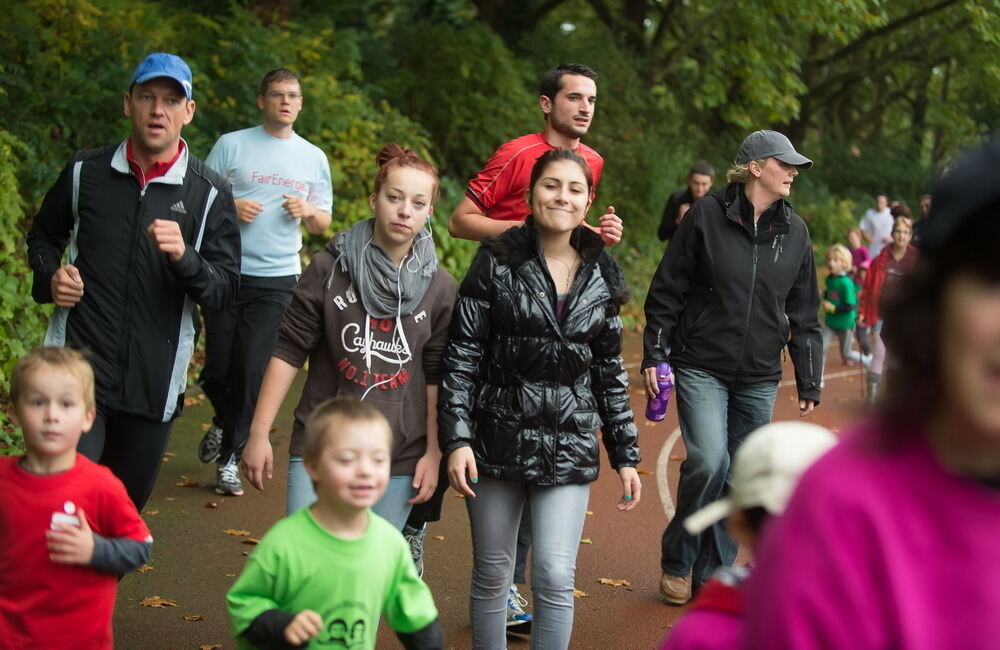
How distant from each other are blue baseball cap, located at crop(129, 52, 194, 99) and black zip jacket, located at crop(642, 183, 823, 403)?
2632mm

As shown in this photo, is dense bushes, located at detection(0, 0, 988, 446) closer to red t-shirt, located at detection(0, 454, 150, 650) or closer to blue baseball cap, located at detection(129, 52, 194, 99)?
blue baseball cap, located at detection(129, 52, 194, 99)

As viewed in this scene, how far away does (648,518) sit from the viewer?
29.3ft

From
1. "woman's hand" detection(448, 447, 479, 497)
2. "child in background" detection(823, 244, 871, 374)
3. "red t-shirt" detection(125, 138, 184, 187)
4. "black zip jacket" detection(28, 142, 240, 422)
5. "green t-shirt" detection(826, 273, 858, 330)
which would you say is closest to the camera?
"woman's hand" detection(448, 447, 479, 497)

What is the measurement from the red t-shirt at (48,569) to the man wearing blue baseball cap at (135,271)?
1.07 metres

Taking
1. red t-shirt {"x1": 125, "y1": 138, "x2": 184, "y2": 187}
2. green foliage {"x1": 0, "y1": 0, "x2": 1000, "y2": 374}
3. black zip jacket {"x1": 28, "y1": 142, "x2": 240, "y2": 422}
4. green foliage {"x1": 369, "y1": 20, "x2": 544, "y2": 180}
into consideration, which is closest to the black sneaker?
green foliage {"x1": 0, "y1": 0, "x2": 1000, "y2": 374}

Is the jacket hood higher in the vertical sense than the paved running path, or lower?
higher

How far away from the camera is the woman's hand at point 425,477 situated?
491 cm

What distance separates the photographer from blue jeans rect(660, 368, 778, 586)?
21.7 ft

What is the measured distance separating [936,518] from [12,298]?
9449 millimetres

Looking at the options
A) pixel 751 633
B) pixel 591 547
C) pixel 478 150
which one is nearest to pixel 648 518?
pixel 591 547

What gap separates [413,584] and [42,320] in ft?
26.5

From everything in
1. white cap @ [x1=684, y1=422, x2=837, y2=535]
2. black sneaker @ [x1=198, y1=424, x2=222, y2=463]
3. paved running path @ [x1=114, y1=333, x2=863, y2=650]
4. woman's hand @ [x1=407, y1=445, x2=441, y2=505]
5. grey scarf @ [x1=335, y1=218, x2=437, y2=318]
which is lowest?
paved running path @ [x1=114, y1=333, x2=863, y2=650]

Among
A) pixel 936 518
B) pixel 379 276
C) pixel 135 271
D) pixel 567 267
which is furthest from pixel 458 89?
pixel 936 518

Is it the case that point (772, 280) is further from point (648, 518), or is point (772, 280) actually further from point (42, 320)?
point (42, 320)
